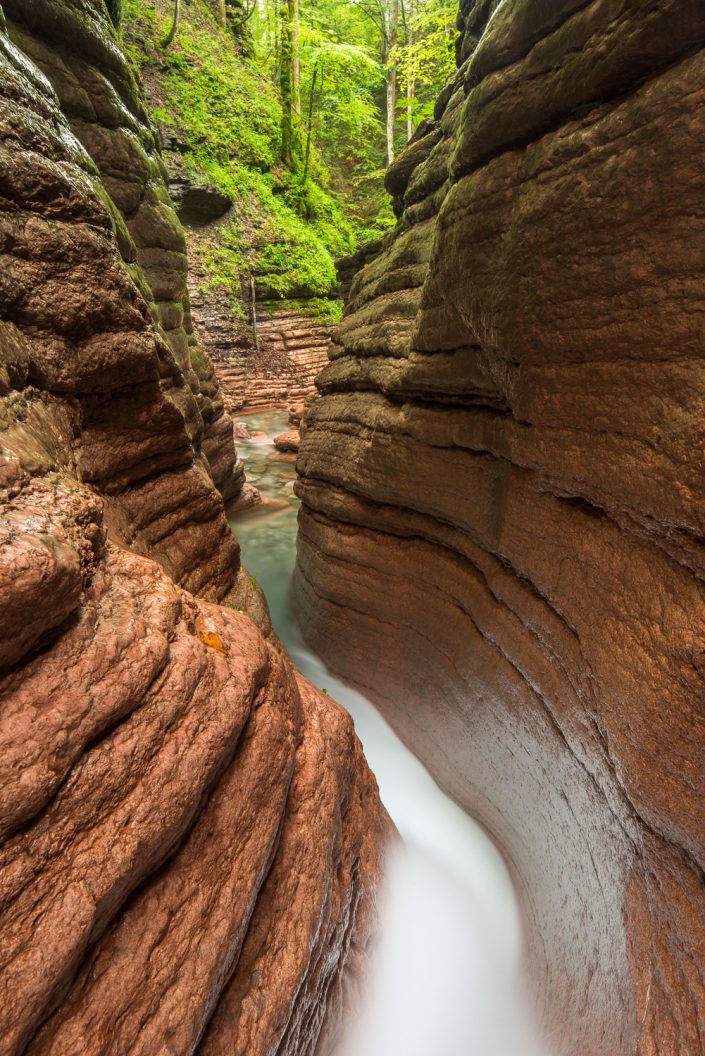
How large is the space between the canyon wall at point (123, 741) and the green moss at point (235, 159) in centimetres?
1474

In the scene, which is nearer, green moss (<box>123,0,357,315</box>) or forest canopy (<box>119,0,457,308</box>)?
forest canopy (<box>119,0,457,308</box>)

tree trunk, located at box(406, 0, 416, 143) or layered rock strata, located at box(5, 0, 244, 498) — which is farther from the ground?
tree trunk, located at box(406, 0, 416, 143)

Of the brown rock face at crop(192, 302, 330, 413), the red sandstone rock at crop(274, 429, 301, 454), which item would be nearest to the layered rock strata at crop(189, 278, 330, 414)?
the brown rock face at crop(192, 302, 330, 413)

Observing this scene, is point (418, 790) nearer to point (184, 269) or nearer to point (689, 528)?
point (689, 528)

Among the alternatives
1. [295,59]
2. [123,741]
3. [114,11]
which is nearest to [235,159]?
[295,59]

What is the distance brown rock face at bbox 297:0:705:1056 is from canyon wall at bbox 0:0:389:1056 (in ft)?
4.04

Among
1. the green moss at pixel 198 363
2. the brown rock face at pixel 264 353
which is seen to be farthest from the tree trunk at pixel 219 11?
the green moss at pixel 198 363

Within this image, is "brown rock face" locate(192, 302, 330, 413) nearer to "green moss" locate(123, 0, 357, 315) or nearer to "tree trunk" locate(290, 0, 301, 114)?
"green moss" locate(123, 0, 357, 315)

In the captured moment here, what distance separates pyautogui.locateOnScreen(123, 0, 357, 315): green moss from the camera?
15430 millimetres

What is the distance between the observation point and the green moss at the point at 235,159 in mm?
15430

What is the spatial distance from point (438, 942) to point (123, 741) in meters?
3.12

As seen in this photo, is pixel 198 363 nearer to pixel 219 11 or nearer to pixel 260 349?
pixel 260 349

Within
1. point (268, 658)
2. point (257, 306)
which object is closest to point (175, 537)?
point (268, 658)

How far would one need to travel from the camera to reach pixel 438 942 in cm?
338
